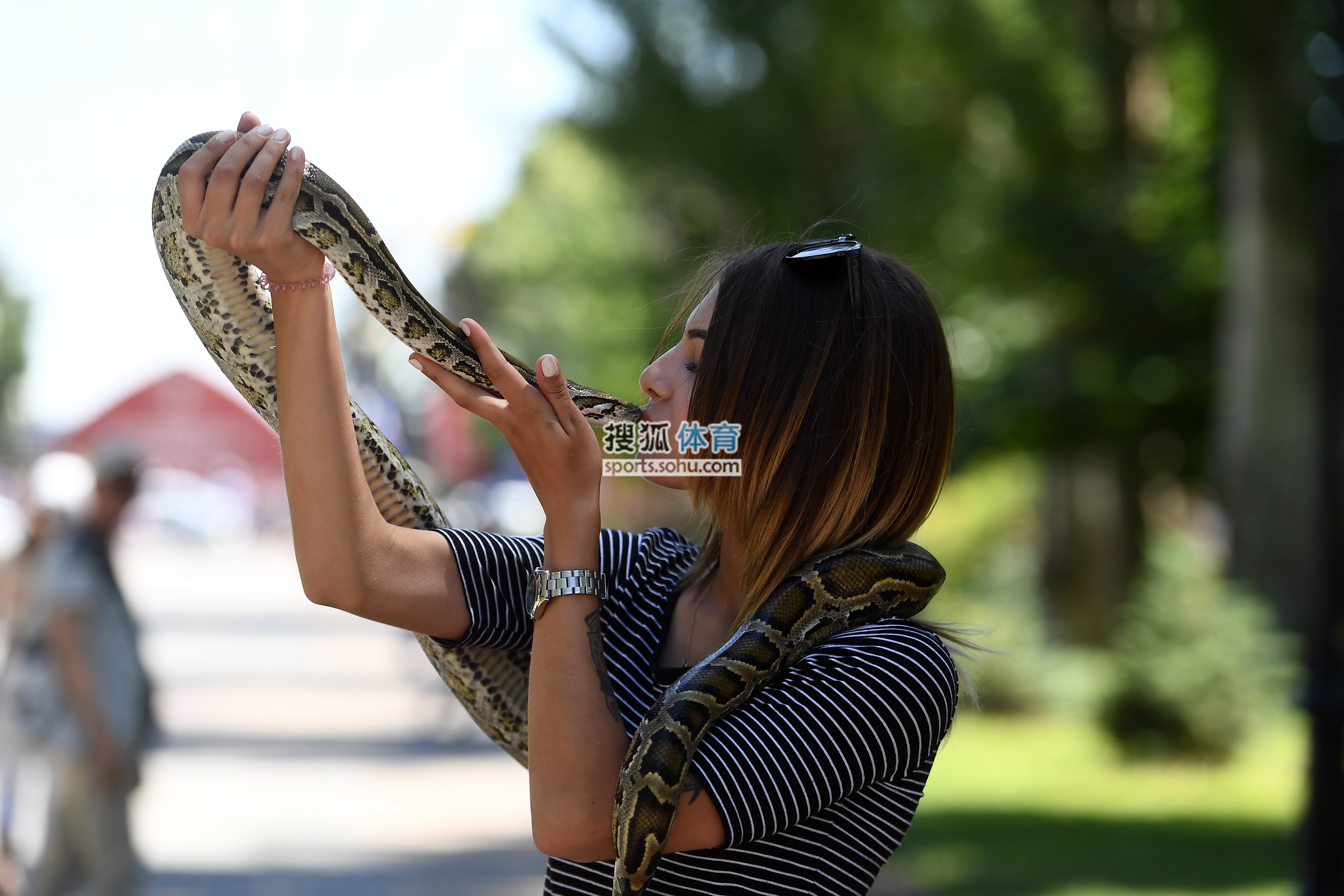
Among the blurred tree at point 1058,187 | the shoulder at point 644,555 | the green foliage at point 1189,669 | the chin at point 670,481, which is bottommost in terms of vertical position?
the green foliage at point 1189,669

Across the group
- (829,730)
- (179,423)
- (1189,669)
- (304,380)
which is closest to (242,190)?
(304,380)

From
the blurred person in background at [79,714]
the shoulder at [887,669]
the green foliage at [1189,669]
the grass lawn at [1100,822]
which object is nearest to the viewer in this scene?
the shoulder at [887,669]

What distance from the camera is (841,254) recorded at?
6.79ft

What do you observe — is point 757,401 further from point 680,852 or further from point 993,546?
point 993,546

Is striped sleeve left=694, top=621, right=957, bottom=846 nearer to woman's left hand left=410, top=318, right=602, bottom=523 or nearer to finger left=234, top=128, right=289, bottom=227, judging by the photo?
woman's left hand left=410, top=318, right=602, bottom=523

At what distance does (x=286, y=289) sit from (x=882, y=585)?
3.51 ft

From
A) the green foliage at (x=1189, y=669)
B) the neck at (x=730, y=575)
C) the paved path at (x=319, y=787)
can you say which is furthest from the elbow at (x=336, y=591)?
the green foliage at (x=1189, y=669)

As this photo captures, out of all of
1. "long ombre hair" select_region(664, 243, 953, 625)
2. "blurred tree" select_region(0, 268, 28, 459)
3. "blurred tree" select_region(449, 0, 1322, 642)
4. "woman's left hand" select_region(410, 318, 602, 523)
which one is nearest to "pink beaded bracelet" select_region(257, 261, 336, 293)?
"woman's left hand" select_region(410, 318, 602, 523)

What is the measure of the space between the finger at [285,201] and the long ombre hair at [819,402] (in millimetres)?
692

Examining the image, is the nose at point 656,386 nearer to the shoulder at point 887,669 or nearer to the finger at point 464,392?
the finger at point 464,392

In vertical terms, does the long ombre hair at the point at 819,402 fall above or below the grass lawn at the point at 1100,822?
above

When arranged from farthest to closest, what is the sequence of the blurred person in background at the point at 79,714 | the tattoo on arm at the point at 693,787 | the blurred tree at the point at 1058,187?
the blurred tree at the point at 1058,187
the blurred person in background at the point at 79,714
the tattoo on arm at the point at 693,787

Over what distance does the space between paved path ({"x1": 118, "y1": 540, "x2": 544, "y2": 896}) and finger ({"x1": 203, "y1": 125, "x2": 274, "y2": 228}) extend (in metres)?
6.34

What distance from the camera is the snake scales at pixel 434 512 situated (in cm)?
181
